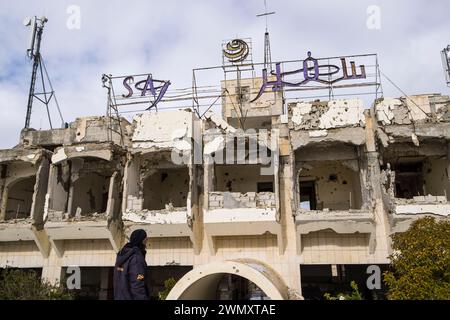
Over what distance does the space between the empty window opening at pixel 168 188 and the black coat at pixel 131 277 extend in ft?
52.2

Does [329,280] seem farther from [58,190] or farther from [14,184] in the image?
[14,184]

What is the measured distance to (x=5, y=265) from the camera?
68.7 feet

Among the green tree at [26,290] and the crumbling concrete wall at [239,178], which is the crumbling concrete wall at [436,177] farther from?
the green tree at [26,290]

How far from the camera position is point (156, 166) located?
68.1 ft

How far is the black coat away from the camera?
18.7 ft

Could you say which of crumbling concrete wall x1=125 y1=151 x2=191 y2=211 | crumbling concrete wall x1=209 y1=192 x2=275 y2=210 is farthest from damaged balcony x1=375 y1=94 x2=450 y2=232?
crumbling concrete wall x1=125 y1=151 x2=191 y2=211

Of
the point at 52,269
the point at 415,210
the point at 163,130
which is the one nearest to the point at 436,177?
the point at 415,210

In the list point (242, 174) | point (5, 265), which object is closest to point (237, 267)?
point (242, 174)

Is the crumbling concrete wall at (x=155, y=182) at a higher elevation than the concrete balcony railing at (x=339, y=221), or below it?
higher

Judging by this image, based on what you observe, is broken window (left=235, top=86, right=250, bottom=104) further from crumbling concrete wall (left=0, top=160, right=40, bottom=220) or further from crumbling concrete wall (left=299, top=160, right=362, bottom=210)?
crumbling concrete wall (left=0, top=160, right=40, bottom=220)

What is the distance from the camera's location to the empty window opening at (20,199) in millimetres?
22284

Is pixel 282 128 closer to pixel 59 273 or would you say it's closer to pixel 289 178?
pixel 289 178

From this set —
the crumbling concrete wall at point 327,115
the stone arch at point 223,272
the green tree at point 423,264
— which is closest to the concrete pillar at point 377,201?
the crumbling concrete wall at point 327,115

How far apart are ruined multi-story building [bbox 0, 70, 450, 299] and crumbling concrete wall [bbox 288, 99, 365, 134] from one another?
50 mm
